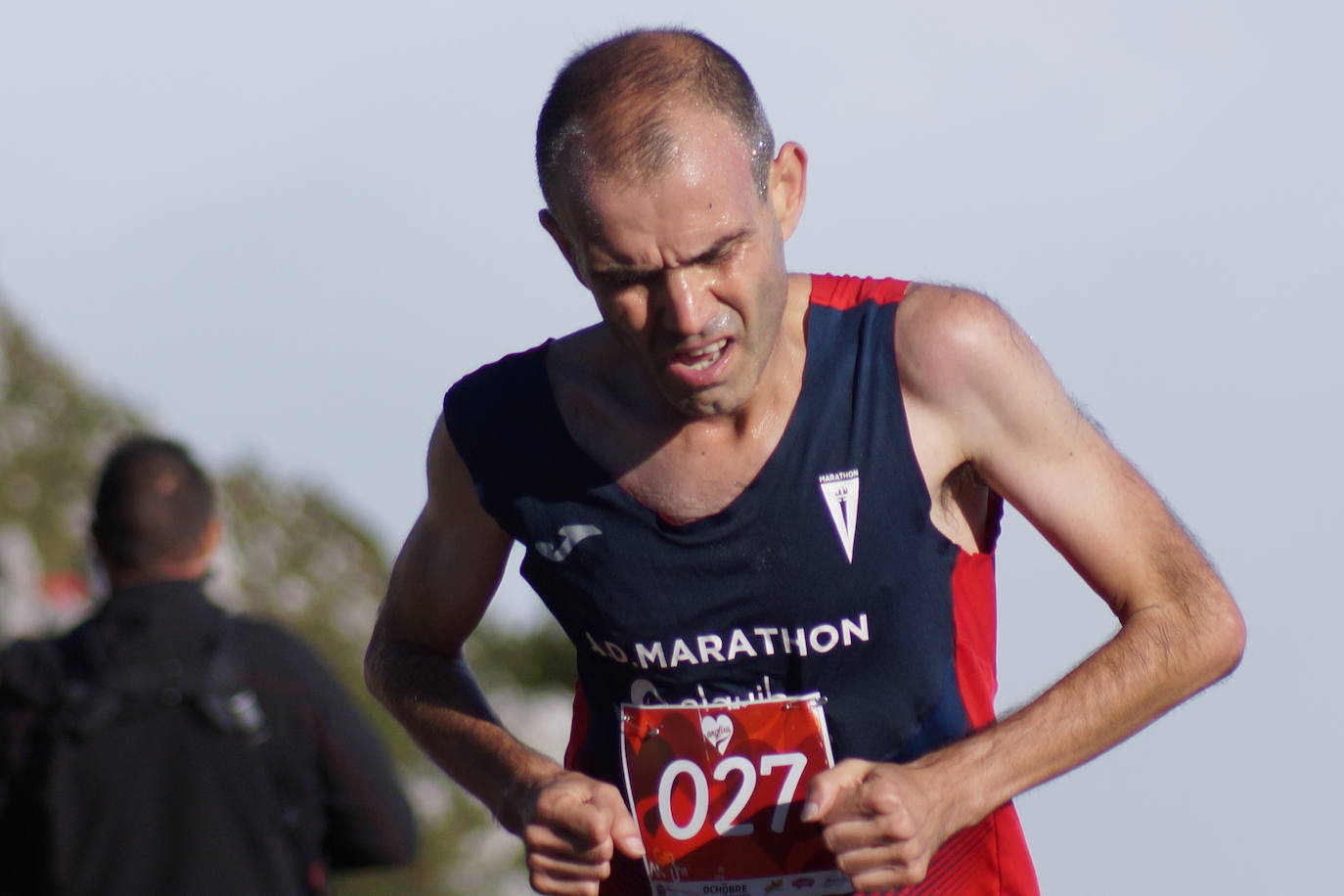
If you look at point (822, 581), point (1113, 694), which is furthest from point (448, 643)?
point (1113, 694)

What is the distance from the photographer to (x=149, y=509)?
4.56 metres

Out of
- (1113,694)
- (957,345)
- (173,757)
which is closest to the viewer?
(1113,694)

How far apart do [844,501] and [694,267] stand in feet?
1.50

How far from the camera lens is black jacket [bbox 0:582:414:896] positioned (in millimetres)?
4367

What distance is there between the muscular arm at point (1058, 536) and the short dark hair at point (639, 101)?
44 cm

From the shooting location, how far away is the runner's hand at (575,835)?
287 cm

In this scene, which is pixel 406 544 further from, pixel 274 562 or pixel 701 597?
pixel 274 562

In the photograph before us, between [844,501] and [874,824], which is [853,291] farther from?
[874,824]

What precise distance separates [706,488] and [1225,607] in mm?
859

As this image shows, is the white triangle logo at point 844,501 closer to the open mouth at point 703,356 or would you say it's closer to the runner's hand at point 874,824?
the open mouth at point 703,356

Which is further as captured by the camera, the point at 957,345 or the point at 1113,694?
the point at 957,345

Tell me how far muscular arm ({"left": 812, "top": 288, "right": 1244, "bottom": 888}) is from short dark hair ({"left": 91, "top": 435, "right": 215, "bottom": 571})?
207 cm

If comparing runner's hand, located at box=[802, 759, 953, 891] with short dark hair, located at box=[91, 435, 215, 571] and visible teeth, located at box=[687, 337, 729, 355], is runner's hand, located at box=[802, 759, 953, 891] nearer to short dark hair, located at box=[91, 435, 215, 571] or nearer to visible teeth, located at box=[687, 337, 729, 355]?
visible teeth, located at box=[687, 337, 729, 355]

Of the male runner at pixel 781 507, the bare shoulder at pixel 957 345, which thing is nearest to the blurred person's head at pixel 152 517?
the male runner at pixel 781 507
